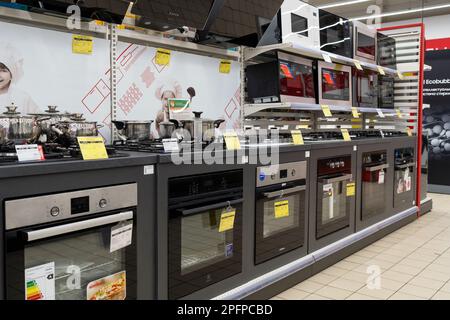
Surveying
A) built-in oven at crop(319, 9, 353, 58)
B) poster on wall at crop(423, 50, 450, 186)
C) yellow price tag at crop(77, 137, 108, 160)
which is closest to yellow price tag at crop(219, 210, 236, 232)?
yellow price tag at crop(77, 137, 108, 160)

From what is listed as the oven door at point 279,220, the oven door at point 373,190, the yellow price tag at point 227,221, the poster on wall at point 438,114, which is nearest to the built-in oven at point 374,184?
the oven door at point 373,190

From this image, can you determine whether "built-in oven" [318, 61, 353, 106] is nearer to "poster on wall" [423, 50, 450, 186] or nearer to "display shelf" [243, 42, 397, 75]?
"display shelf" [243, 42, 397, 75]

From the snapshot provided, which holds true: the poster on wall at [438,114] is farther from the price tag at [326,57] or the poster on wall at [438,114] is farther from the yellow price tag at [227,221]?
the yellow price tag at [227,221]

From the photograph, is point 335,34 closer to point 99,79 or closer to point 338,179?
point 338,179

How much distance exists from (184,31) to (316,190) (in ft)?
4.83

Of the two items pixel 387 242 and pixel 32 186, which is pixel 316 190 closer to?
pixel 387 242

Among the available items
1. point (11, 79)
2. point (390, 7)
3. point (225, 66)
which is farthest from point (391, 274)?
point (390, 7)

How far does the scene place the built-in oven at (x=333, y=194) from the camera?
3133 millimetres

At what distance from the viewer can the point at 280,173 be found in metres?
2.69

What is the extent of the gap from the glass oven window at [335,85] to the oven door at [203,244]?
1.79m

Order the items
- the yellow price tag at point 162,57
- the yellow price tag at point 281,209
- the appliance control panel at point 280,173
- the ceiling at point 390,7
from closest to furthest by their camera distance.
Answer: the appliance control panel at point 280,173 → the yellow price tag at point 281,209 → the yellow price tag at point 162,57 → the ceiling at point 390,7

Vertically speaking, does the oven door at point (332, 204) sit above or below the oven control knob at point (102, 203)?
below

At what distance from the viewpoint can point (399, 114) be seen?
500 centimetres

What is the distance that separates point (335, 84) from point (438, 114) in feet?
14.4
